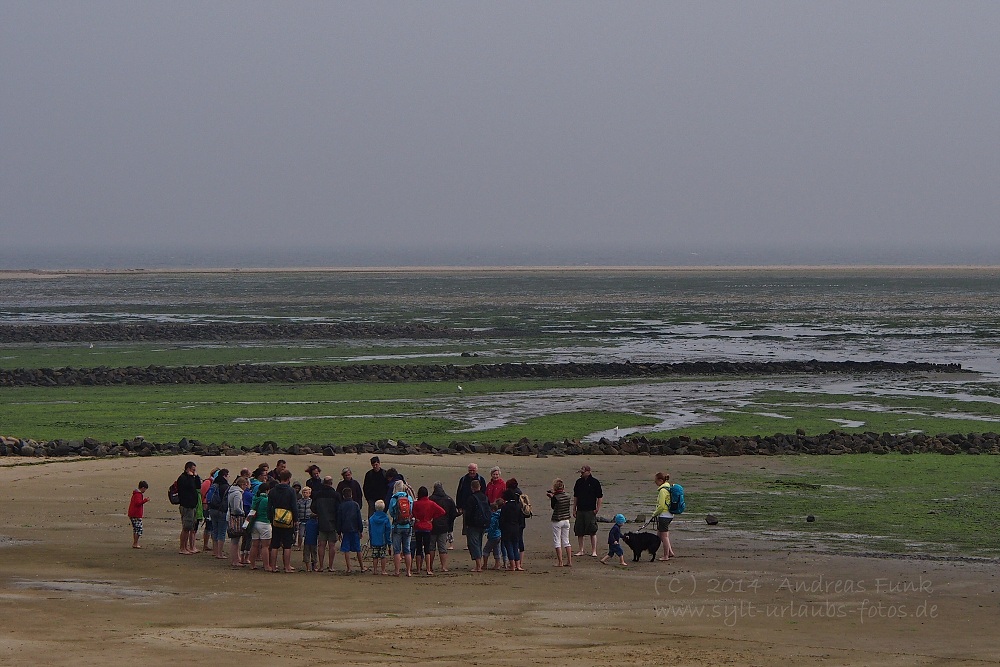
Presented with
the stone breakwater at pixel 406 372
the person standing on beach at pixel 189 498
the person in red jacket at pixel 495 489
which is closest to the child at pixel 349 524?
the person in red jacket at pixel 495 489

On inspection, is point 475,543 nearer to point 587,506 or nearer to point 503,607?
point 587,506

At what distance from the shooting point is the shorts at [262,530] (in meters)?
18.0

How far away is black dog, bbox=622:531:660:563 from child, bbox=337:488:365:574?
4.05 meters

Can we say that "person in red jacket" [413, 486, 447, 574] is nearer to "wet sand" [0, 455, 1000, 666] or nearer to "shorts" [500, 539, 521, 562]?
"wet sand" [0, 455, 1000, 666]

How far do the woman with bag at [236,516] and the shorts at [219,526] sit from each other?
0.44m

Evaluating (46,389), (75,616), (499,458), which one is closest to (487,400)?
(499,458)

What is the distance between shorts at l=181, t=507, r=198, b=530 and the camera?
62.3 feet

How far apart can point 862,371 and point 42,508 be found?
37.9 meters

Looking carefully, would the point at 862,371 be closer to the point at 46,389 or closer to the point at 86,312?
the point at 46,389

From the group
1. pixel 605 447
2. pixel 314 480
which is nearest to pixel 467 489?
pixel 314 480

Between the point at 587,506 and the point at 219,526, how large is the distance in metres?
5.72

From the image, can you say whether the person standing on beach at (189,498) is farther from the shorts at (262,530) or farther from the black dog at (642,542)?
the black dog at (642,542)

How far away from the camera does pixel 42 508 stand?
22.5 meters

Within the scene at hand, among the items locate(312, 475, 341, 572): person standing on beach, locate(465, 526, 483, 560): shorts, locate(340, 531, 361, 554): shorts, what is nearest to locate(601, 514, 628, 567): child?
locate(465, 526, 483, 560): shorts
